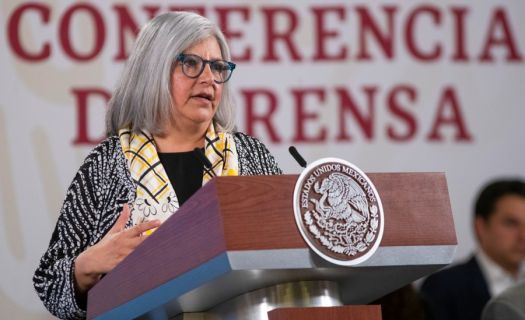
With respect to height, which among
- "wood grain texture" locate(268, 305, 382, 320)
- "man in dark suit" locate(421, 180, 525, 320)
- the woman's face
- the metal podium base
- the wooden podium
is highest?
the woman's face

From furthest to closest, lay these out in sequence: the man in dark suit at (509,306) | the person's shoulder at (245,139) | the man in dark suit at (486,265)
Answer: the man in dark suit at (486,265), the man in dark suit at (509,306), the person's shoulder at (245,139)

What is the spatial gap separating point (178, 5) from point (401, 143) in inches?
39.7

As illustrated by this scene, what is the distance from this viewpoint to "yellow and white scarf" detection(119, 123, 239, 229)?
2135 millimetres

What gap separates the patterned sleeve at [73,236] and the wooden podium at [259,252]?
0.33 metres

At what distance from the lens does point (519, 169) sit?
15.1ft

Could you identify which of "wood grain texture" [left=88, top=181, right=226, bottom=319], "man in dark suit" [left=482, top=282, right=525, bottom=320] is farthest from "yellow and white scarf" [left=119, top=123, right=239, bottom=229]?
"man in dark suit" [left=482, top=282, right=525, bottom=320]

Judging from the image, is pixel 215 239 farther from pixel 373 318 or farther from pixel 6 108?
pixel 6 108

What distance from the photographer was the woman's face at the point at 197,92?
219cm

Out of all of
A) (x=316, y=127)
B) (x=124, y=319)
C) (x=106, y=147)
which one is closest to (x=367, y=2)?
(x=316, y=127)

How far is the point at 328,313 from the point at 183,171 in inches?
30.0

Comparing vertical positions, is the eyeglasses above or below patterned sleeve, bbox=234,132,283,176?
above

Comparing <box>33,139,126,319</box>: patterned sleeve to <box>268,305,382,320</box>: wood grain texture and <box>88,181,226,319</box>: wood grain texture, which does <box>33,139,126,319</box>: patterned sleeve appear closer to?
<box>88,181,226,319</box>: wood grain texture

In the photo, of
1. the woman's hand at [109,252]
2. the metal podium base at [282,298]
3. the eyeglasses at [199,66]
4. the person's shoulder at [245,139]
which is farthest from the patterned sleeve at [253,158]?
the metal podium base at [282,298]

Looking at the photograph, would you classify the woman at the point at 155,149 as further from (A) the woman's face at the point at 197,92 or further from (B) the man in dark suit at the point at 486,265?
(B) the man in dark suit at the point at 486,265
